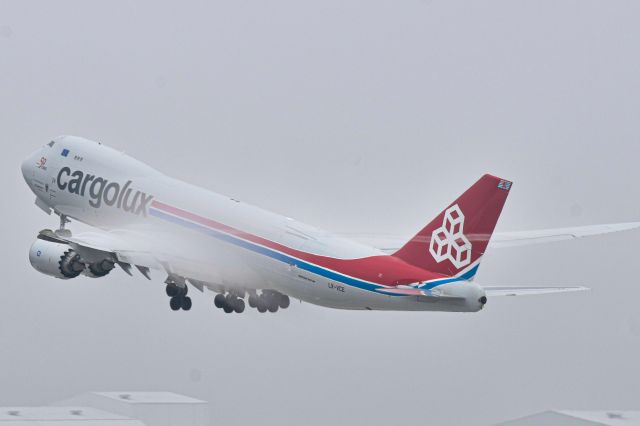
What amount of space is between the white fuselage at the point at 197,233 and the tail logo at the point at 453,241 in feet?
3.73

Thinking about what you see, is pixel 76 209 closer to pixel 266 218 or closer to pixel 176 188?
pixel 176 188

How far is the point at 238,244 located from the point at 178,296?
19.7 feet

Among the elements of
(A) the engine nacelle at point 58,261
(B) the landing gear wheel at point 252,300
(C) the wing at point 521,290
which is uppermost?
(A) the engine nacelle at point 58,261

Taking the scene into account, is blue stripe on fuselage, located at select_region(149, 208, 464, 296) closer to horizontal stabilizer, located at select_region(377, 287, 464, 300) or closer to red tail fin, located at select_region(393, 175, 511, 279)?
horizontal stabilizer, located at select_region(377, 287, 464, 300)

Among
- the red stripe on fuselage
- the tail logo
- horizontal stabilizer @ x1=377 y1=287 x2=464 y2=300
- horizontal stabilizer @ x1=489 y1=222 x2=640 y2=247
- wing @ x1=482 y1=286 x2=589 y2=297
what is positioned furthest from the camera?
horizontal stabilizer @ x1=489 y1=222 x2=640 y2=247

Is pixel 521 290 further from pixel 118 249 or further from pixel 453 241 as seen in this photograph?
pixel 118 249

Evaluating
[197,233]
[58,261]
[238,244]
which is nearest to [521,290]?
[238,244]

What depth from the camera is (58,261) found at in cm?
7506

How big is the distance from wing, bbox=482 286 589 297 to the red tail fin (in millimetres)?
1432

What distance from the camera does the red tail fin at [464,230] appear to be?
61.3 m

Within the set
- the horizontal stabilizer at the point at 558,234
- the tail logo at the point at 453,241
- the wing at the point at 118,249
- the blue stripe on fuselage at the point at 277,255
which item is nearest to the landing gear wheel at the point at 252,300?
the blue stripe on fuselage at the point at 277,255

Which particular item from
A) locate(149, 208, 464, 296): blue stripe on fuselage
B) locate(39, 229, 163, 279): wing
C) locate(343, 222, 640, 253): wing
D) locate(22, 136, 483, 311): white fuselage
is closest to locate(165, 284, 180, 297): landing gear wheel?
locate(39, 229, 163, 279): wing

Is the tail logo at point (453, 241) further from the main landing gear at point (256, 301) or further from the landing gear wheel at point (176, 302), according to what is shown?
the landing gear wheel at point (176, 302)

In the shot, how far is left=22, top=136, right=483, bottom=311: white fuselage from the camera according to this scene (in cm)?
6650
